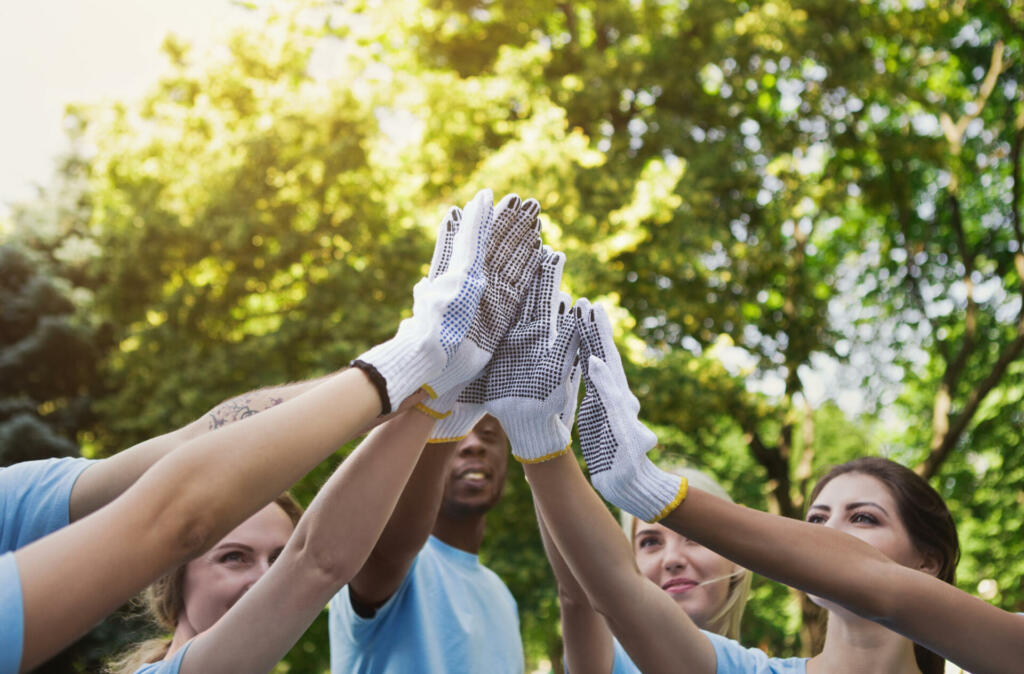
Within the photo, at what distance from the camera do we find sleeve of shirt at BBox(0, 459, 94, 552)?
1.96 metres

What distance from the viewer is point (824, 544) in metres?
1.92

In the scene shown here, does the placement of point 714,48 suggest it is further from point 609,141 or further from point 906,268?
point 906,268

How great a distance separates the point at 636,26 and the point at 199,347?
6822mm

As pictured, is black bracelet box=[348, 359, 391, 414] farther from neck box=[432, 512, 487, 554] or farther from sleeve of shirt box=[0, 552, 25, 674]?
neck box=[432, 512, 487, 554]

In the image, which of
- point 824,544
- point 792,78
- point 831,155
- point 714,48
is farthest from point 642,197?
point 824,544

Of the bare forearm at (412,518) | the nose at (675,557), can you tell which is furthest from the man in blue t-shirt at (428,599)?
the nose at (675,557)

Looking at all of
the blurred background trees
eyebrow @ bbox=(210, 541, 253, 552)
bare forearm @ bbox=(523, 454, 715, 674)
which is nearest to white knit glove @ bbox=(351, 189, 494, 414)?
bare forearm @ bbox=(523, 454, 715, 674)

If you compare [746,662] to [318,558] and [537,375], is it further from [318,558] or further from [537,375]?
[318,558]

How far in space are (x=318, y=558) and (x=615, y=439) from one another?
747 millimetres

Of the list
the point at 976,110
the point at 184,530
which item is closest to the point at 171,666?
the point at 184,530

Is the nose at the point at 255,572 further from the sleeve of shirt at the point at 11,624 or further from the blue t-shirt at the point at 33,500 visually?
the sleeve of shirt at the point at 11,624

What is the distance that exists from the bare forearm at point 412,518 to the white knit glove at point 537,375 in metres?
0.28

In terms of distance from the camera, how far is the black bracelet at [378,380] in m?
1.84

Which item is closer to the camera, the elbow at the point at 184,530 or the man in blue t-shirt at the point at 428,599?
the elbow at the point at 184,530
